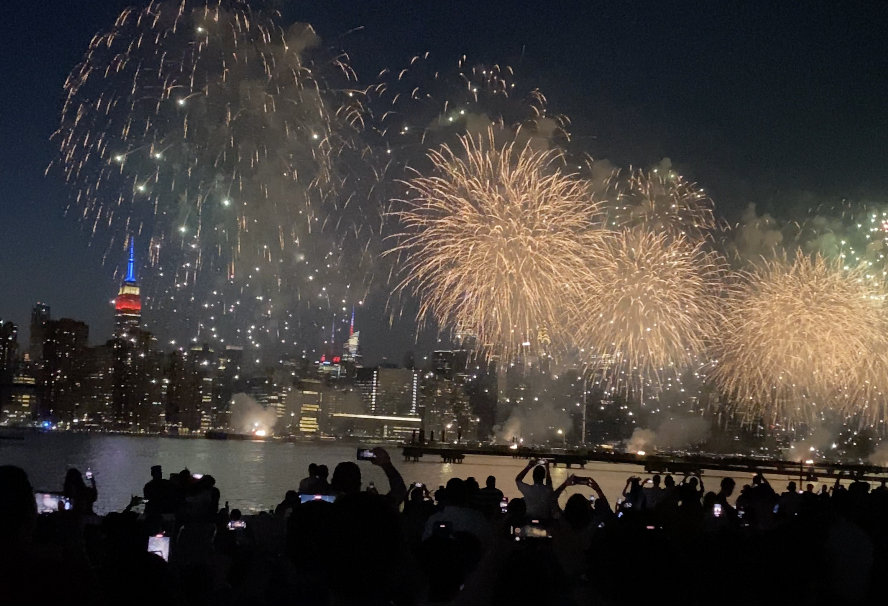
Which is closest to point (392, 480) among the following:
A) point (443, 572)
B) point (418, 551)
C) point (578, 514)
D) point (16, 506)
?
point (578, 514)

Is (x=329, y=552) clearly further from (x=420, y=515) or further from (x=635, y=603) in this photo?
(x=420, y=515)

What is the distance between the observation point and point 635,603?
3020mm

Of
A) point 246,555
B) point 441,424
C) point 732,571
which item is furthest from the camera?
point 441,424

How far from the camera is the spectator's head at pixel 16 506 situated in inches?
101

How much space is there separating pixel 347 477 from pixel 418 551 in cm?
185

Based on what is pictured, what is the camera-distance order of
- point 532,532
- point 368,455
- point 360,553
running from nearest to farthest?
point 360,553
point 532,532
point 368,455

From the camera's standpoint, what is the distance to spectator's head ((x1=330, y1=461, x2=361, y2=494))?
5.56 metres

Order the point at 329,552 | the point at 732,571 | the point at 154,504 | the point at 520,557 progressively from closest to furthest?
1. the point at 329,552
2. the point at 520,557
3. the point at 732,571
4. the point at 154,504

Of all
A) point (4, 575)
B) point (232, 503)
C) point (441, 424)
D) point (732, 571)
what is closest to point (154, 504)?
point (732, 571)

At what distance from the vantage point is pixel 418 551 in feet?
12.6

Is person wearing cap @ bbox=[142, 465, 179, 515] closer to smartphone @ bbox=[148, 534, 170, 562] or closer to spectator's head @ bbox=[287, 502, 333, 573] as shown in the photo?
smartphone @ bbox=[148, 534, 170, 562]

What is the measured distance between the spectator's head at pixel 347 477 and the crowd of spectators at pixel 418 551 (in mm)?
15

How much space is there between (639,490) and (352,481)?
5.40 m

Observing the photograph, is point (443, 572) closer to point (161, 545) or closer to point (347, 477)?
point (347, 477)
